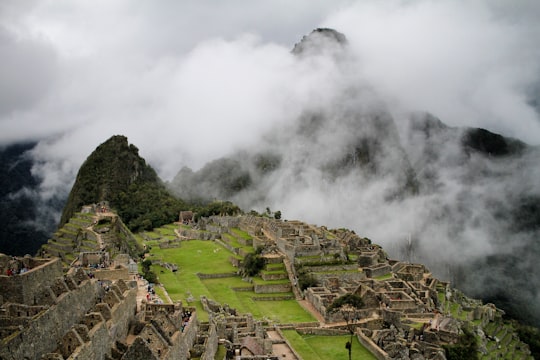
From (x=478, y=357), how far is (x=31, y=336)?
25.8 meters

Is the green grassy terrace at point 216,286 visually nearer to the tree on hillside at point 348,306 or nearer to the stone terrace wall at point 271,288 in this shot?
the stone terrace wall at point 271,288

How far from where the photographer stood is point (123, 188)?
8306cm

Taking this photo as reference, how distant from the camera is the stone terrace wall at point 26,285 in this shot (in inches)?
655

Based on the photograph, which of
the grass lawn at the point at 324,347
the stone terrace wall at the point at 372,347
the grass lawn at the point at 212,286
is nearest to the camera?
the stone terrace wall at the point at 372,347

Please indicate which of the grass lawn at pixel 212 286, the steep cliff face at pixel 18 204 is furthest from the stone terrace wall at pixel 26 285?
the steep cliff face at pixel 18 204

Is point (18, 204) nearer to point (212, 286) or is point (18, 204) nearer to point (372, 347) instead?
point (212, 286)

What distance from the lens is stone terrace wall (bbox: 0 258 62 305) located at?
16625 millimetres

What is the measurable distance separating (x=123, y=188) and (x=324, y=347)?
58.5 meters

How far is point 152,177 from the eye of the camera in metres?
95.2

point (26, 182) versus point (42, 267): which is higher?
point (26, 182)

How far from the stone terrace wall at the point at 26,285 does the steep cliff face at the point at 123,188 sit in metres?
49.1

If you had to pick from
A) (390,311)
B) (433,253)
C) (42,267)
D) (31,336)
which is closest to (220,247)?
(390,311)

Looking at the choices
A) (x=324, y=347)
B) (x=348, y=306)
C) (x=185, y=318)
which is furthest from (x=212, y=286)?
(x=185, y=318)

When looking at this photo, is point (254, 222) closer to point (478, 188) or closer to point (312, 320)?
point (312, 320)
